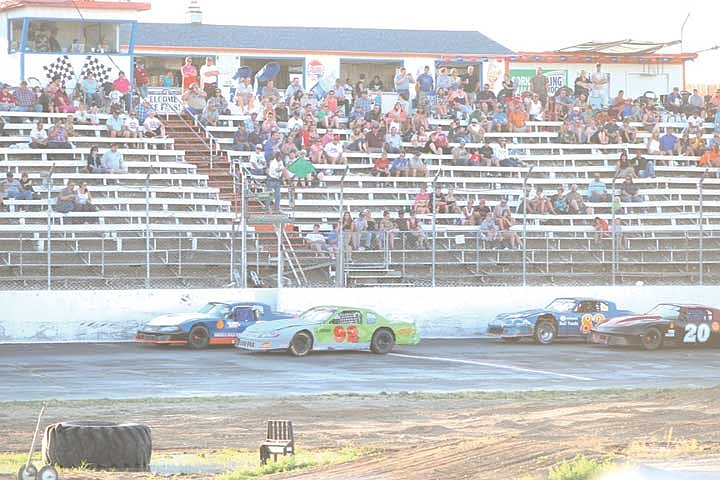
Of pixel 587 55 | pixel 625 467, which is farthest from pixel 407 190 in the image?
pixel 625 467

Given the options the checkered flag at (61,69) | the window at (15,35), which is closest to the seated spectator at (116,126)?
the checkered flag at (61,69)

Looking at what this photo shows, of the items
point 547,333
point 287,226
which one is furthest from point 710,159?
point 287,226

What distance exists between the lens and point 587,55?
50.4m

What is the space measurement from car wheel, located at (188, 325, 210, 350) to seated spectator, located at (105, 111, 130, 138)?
306 inches

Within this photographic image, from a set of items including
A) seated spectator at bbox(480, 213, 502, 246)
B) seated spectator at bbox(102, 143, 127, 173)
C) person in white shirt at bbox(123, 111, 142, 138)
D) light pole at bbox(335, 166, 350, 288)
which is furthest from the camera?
person in white shirt at bbox(123, 111, 142, 138)

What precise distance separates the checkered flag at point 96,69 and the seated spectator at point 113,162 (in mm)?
6257

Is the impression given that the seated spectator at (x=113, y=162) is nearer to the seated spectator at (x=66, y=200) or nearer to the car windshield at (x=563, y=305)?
the seated spectator at (x=66, y=200)

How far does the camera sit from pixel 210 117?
34.9m

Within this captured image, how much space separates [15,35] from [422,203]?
42.1 feet

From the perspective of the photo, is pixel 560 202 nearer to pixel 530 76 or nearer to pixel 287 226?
pixel 287 226

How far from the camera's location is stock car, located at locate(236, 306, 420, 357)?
25641mm

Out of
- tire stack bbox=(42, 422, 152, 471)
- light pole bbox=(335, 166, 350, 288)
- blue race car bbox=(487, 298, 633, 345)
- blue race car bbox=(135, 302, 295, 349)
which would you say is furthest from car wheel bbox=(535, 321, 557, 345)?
tire stack bbox=(42, 422, 152, 471)

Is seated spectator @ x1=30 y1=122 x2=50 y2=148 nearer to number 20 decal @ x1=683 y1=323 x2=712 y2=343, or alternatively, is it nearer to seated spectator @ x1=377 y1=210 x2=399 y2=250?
seated spectator @ x1=377 y1=210 x2=399 y2=250

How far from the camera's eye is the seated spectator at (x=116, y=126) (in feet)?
108
